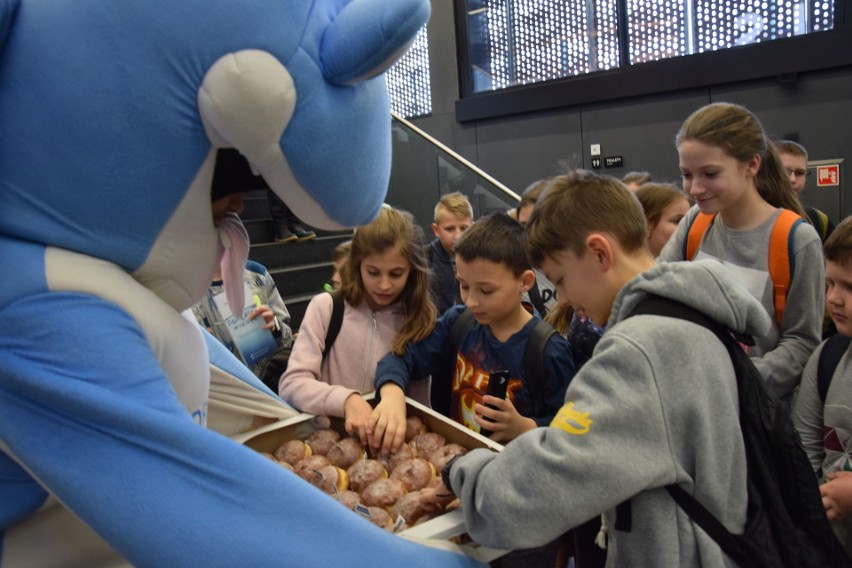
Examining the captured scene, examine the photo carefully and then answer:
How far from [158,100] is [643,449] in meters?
0.84

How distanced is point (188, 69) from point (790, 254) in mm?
1781

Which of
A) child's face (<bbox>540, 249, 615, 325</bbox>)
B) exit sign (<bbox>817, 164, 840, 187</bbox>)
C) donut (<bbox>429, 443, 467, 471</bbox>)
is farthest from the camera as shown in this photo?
exit sign (<bbox>817, 164, 840, 187</bbox>)

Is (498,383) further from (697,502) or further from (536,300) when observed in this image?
(536,300)

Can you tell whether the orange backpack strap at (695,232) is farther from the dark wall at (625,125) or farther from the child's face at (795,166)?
the dark wall at (625,125)

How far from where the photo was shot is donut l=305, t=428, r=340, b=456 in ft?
4.96

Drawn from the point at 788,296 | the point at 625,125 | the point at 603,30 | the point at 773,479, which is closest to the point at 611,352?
the point at 773,479

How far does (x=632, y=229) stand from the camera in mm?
1296

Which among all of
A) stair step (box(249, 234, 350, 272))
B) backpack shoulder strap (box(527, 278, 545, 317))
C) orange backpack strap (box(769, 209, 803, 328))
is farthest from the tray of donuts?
stair step (box(249, 234, 350, 272))

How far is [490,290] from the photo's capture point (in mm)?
1894

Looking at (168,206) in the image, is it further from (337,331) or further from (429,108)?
(429,108)

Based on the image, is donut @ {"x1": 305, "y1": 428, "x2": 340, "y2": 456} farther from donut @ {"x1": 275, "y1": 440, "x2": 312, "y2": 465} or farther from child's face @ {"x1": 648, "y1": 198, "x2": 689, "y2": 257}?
child's face @ {"x1": 648, "y1": 198, "x2": 689, "y2": 257}

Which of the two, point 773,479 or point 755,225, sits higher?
point 755,225

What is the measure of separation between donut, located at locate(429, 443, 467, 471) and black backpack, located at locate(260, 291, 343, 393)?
2.34 ft

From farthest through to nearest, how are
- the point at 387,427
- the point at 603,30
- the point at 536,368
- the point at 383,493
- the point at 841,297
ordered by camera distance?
the point at 603,30, the point at 536,368, the point at 841,297, the point at 387,427, the point at 383,493
